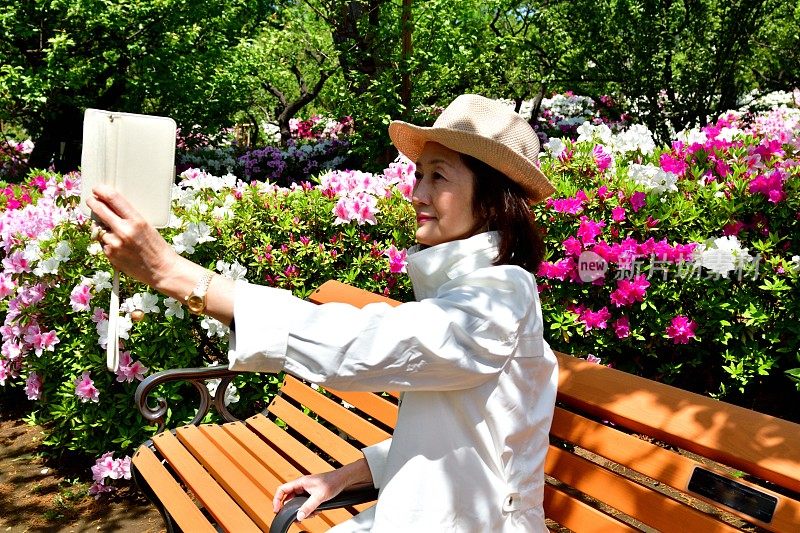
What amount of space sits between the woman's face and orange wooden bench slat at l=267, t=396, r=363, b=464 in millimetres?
1157

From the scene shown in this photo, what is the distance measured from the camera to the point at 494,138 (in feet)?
6.30

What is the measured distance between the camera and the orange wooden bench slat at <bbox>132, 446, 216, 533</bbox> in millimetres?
2701

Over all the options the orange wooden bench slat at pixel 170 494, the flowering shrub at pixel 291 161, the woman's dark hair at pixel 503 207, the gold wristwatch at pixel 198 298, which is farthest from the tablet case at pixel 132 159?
the flowering shrub at pixel 291 161

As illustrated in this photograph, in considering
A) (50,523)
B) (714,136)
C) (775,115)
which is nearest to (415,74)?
(775,115)

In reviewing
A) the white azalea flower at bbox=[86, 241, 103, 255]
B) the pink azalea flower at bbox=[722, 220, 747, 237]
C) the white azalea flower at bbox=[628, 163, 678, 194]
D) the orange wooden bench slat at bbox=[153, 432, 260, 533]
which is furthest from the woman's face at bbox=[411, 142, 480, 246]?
the white azalea flower at bbox=[86, 241, 103, 255]

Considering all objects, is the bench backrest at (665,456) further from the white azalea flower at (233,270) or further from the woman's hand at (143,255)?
the white azalea flower at (233,270)

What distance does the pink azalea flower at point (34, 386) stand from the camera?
175 inches

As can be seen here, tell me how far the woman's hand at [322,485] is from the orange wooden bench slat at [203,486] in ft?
1.43

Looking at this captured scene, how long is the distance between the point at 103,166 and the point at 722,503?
1.52 metres

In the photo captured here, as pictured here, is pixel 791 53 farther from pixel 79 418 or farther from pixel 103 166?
pixel 103 166

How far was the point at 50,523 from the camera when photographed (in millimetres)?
3949

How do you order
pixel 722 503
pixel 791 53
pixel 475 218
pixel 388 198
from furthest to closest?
1. pixel 791 53
2. pixel 388 198
3. pixel 475 218
4. pixel 722 503

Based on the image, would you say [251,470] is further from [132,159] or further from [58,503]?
[58,503]

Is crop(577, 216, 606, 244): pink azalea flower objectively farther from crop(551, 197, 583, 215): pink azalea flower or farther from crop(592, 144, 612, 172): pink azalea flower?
crop(592, 144, 612, 172): pink azalea flower
